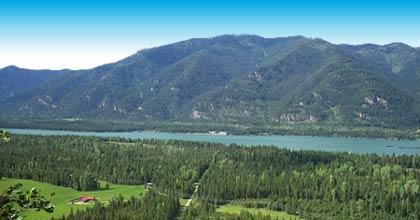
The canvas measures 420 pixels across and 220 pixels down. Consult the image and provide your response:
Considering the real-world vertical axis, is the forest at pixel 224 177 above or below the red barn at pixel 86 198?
above

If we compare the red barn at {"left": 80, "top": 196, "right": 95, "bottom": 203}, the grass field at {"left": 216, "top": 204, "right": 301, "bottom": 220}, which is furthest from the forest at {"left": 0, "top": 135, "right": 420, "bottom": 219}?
the red barn at {"left": 80, "top": 196, "right": 95, "bottom": 203}

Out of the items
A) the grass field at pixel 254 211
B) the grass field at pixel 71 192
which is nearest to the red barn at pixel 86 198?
the grass field at pixel 71 192

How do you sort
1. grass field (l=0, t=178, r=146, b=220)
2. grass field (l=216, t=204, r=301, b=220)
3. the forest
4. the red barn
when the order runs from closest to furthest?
grass field (l=216, t=204, r=301, b=220) → the forest → the red barn → grass field (l=0, t=178, r=146, b=220)

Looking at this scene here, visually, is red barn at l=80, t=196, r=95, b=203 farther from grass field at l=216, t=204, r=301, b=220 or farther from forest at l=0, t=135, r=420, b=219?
grass field at l=216, t=204, r=301, b=220

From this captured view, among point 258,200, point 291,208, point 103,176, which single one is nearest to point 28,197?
point 291,208

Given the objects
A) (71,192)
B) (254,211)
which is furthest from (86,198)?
(254,211)

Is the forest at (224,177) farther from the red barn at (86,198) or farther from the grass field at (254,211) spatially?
the red barn at (86,198)

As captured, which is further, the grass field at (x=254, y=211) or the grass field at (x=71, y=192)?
the grass field at (x=71, y=192)

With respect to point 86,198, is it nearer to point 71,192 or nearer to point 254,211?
point 71,192

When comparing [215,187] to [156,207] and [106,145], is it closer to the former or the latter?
[156,207]
